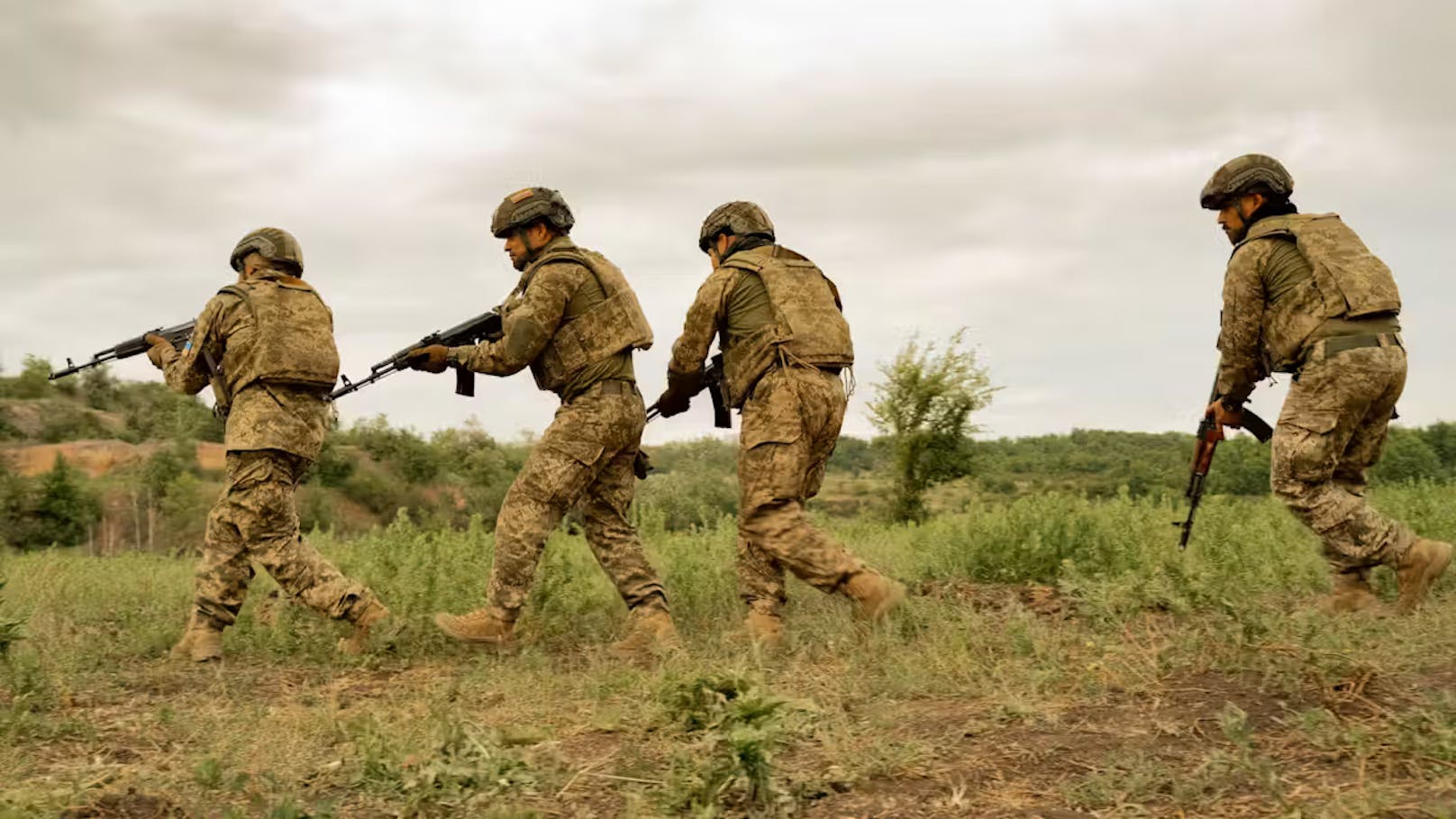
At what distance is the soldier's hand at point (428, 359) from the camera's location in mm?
7359

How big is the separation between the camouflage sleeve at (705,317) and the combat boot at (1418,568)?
3795 mm

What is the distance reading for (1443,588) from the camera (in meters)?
7.61

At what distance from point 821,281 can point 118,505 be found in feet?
74.1

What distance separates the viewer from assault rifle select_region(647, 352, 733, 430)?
7375mm

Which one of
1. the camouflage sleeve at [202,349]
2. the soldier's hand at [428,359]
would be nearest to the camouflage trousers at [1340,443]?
the soldier's hand at [428,359]

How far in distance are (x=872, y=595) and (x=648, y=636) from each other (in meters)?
1.27

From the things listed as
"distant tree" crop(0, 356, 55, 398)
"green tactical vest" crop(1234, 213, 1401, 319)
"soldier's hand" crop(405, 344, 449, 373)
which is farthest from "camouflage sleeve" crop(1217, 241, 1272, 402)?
"distant tree" crop(0, 356, 55, 398)

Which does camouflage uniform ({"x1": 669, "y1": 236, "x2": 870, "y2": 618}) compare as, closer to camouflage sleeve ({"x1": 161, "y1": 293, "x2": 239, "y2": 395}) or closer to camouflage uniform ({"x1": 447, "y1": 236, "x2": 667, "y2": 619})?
camouflage uniform ({"x1": 447, "y1": 236, "x2": 667, "y2": 619})

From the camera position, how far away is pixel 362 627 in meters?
7.18

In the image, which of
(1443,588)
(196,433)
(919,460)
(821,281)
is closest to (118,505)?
(196,433)

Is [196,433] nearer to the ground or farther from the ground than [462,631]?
farther from the ground

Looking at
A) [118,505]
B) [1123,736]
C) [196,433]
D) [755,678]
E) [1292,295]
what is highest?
[196,433]

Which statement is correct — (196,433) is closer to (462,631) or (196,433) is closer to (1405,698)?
(462,631)

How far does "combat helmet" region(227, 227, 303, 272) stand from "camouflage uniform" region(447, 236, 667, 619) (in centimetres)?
123
